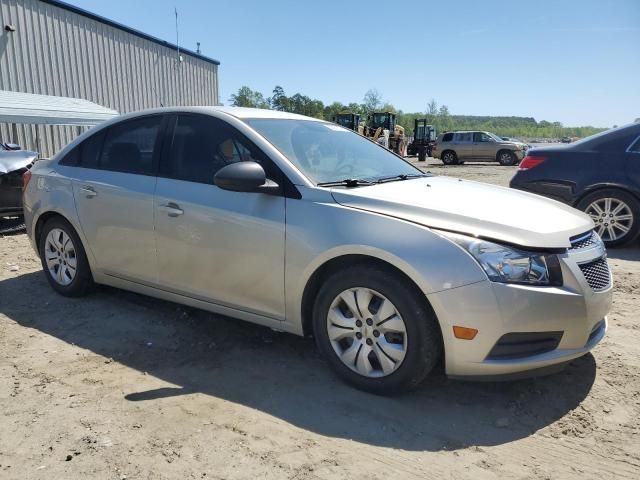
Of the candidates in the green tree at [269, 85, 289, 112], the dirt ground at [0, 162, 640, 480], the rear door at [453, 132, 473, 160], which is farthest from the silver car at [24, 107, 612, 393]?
the green tree at [269, 85, 289, 112]

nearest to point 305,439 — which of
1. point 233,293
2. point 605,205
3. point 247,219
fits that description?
point 233,293

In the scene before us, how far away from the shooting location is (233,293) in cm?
337

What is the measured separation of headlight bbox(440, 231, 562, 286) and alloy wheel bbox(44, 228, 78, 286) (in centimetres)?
337

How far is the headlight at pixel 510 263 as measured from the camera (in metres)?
2.55

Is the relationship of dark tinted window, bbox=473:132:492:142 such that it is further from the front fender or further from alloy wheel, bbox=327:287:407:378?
alloy wheel, bbox=327:287:407:378

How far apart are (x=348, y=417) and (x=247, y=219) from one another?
1.35m

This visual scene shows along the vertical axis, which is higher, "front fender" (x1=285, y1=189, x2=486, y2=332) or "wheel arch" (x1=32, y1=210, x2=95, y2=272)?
"front fender" (x1=285, y1=189, x2=486, y2=332)

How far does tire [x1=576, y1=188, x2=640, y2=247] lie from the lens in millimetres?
6258

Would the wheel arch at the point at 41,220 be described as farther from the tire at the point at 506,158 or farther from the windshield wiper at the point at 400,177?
the tire at the point at 506,158

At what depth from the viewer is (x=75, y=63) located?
17172 millimetres

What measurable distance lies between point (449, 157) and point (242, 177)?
25.5m

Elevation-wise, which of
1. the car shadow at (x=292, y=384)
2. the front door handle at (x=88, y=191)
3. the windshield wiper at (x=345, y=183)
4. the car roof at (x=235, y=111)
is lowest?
the car shadow at (x=292, y=384)

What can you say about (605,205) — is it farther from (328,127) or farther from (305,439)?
(305,439)

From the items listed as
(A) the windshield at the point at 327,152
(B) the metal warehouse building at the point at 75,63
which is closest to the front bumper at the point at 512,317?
(A) the windshield at the point at 327,152
